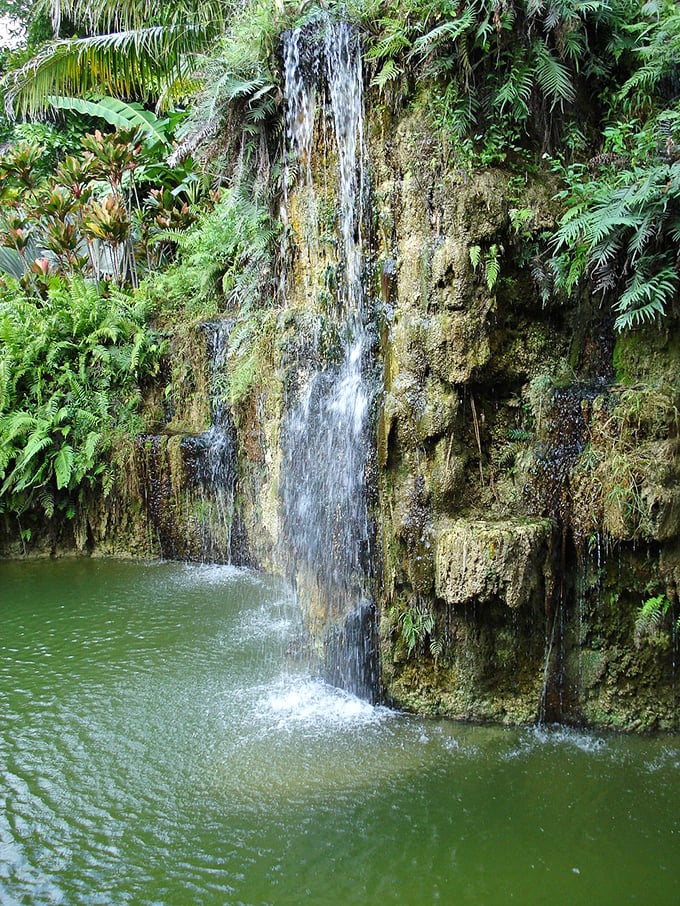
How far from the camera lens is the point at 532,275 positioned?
17.5 feet

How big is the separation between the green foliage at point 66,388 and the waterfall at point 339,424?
4434 millimetres

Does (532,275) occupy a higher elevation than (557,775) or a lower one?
higher

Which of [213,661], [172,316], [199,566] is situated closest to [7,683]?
[213,661]

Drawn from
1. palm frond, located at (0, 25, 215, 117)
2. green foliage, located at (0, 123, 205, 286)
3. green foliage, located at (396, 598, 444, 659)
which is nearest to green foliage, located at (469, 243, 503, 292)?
green foliage, located at (396, 598, 444, 659)

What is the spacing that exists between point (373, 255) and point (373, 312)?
48cm

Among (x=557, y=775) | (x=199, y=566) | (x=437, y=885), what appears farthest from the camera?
(x=199, y=566)

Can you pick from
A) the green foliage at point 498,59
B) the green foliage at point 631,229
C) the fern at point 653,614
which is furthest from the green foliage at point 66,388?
the fern at point 653,614

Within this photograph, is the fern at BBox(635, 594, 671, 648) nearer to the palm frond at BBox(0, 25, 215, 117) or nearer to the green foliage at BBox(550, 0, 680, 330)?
the green foliage at BBox(550, 0, 680, 330)

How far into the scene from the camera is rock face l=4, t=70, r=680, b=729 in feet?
16.2

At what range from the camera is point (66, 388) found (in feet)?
33.5

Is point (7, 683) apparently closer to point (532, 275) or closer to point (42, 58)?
point (532, 275)

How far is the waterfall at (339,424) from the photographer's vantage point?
564 cm

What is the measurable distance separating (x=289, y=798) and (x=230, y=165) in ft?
19.1

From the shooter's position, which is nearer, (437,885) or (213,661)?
(437,885)
